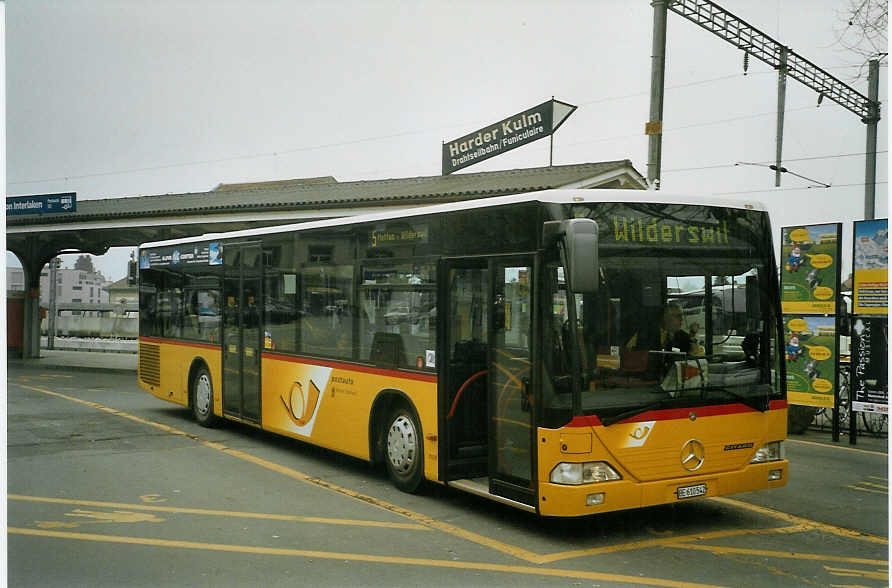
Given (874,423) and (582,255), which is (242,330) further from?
(874,423)

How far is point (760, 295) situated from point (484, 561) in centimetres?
323

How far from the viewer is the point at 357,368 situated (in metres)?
9.62

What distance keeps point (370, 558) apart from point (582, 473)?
1.68 meters

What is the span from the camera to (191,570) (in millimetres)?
6254

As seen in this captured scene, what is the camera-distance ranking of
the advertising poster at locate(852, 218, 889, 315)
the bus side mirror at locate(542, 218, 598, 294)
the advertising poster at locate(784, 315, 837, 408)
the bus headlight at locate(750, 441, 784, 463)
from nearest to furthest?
1. the bus side mirror at locate(542, 218, 598, 294)
2. the bus headlight at locate(750, 441, 784, 463)
3. the advertising poster at locate(852, 218, 889, 315)
4. the advertising poster at locate(784, 315, 837, 408)

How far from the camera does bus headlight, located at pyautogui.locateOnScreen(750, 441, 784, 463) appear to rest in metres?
7.60

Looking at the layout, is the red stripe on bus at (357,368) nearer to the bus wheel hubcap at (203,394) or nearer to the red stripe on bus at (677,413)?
the red stripe on bus at (677,413)

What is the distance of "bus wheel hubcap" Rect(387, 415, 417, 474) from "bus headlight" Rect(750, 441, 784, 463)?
309 centimetres

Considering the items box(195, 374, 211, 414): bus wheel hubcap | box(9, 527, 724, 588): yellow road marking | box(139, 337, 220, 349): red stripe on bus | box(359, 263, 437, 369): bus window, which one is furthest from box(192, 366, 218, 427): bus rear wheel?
box(9, 527, 724, 588): yellow road marking

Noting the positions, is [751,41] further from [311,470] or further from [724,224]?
[311,470]

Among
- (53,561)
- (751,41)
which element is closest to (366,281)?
(53,561)

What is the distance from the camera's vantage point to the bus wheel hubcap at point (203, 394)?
13523 millimetres

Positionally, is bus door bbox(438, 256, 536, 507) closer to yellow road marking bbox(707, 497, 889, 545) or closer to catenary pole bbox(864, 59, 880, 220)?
yellow road marking bbox(707, 497, 889, 545)

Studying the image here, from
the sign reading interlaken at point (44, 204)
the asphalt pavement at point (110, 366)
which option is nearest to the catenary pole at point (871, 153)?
the asphalt pavement at point (110, 366)
